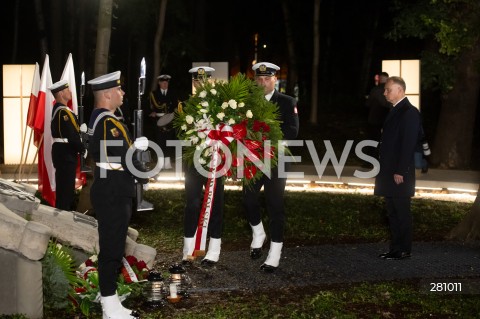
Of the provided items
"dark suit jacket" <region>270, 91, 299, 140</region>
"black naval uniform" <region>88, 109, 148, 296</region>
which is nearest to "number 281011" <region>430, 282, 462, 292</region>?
"dark suit jacket" <region>270, 91, 299, 140</region>

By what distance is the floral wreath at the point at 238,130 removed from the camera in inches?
348

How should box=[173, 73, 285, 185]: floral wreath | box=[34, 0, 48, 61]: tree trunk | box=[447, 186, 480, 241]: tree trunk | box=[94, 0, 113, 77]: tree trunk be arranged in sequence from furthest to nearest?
box=[34, 0, 48, 61]: tree trunk < box=[94, 0, 113, 77]: tree trunk < box=[447, 186, 480, 241]: tree trunk < box=[173, 73, 285, 185]: floral wreath

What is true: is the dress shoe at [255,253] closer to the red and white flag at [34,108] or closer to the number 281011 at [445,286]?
the number 281011 at [445,286]

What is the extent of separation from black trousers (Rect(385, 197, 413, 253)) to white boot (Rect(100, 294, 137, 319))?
12.4ft

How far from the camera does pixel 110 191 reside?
6.96 meters

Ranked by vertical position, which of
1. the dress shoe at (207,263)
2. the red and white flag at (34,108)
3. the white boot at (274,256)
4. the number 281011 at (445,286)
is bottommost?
the dress shoe at (207,263)

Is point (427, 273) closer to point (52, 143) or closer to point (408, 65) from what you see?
point (52, 143)

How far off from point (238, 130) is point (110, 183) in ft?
7.37

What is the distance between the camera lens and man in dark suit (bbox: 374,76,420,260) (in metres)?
9.48

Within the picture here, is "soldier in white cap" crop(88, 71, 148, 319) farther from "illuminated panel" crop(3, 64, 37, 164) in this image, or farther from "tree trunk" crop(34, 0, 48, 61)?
"tree trunk" crop(34, 0, 48, 61)

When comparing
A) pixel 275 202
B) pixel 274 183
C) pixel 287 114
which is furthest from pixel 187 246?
pixel 287 114

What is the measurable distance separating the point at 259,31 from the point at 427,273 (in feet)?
147

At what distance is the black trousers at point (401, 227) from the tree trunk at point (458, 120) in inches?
425

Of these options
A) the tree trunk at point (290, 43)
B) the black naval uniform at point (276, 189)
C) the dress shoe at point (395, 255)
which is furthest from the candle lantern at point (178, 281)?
the tree trunk at point (290, 43)
